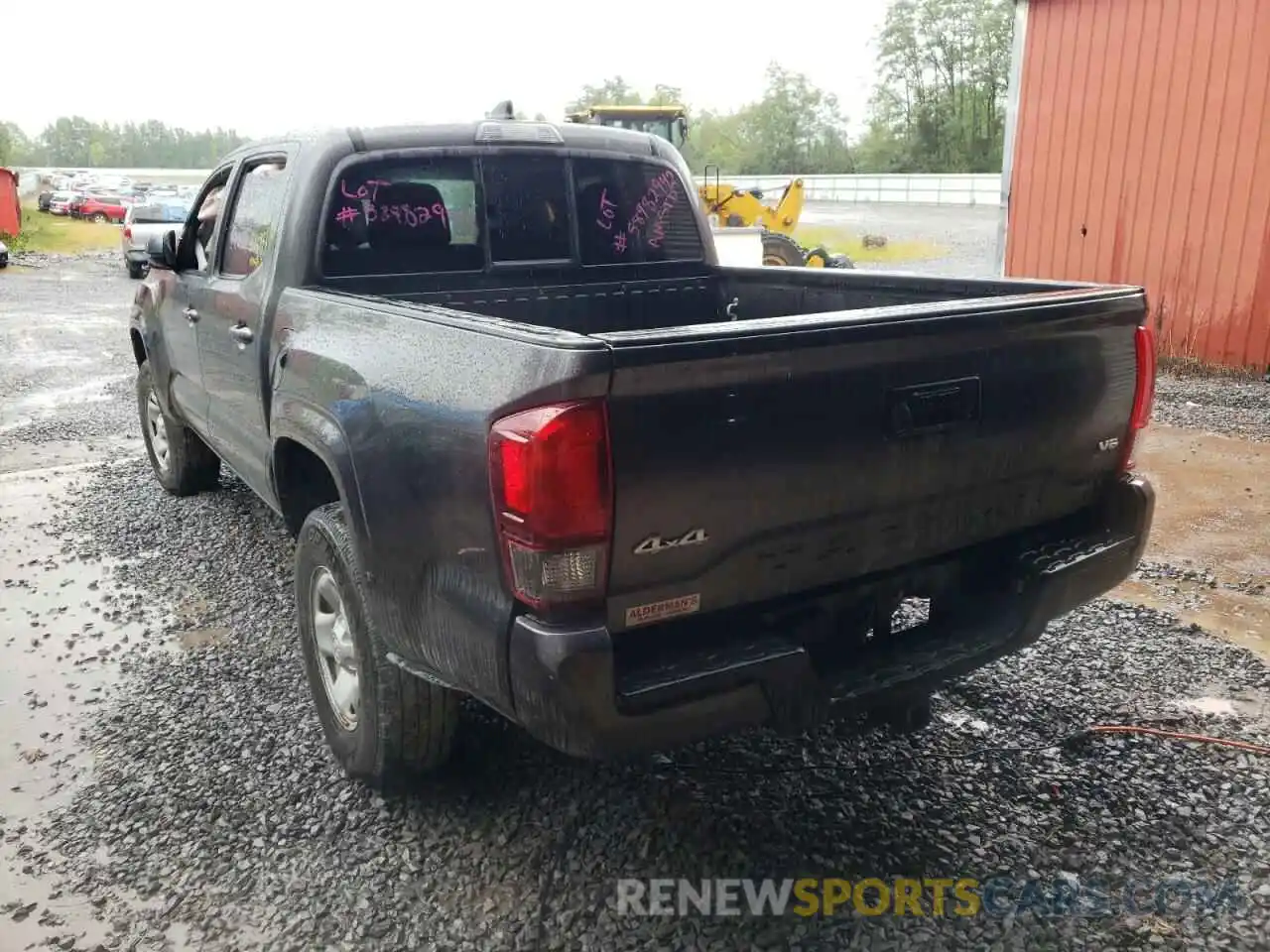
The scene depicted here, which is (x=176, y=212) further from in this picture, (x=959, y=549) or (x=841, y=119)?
(x=841, y=119)

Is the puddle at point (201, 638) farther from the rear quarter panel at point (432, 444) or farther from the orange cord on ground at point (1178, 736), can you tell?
the orange cord on ground at point (1178, 736)

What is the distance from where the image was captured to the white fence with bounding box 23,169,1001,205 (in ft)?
123

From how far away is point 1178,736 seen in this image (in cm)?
322

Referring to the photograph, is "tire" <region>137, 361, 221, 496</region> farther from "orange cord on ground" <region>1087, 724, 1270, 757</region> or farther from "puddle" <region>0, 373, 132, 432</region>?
"orange cord on ground" <region>1087, 724, 1270, 757</region>

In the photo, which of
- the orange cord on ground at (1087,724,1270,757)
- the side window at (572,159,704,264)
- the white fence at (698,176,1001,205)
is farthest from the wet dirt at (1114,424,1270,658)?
the white fence at (698,176,1001,205)

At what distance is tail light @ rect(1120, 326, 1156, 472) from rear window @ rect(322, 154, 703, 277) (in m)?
2.03

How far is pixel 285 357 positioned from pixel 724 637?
1802 millimetres

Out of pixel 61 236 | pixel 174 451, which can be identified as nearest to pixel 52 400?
pixel 174 451

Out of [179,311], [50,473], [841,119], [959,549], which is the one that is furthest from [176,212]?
[841,119]

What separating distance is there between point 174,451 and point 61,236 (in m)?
33.5

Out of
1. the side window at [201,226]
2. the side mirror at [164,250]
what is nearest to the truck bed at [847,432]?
the side window at [201,226]

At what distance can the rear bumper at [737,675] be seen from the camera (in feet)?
6.81

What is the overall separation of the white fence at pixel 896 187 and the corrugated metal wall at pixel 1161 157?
1021 inches

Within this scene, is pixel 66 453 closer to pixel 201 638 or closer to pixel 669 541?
pixel 201 638
